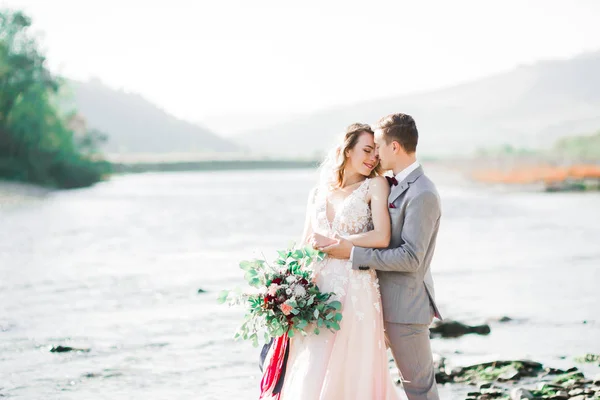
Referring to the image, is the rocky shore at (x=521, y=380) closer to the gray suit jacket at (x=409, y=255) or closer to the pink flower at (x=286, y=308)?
the gray suit jacket at (x=409, y=255)

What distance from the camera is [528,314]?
13195 millimetres

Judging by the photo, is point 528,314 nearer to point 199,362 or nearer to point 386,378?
point 199,362

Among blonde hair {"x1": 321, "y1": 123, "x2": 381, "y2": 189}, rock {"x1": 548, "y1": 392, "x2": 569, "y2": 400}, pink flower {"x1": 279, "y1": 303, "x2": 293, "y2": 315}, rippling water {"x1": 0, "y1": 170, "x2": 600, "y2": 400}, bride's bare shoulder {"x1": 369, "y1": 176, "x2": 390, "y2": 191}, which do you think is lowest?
rippling water {"x1": 0, "y1": 170, "x2": 600, "y2": 400}

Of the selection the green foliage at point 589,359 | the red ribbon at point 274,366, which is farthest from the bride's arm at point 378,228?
the green foliage at point 589,359

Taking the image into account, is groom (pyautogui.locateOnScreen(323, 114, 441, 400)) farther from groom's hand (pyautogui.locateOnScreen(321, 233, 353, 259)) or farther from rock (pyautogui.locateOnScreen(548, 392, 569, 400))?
rock (pyautogui.locateOnScreen(548, 392, 569, 400))

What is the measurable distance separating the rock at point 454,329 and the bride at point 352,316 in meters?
5.64

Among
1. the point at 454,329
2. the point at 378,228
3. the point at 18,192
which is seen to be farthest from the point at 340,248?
the point at 18,192

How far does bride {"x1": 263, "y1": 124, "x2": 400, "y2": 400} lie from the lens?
5.67m

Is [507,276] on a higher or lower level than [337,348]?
lower

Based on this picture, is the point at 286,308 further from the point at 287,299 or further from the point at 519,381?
the point at 519,381

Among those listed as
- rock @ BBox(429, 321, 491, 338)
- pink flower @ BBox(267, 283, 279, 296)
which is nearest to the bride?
pink flower @ BBox(267, 283, 279, 296)

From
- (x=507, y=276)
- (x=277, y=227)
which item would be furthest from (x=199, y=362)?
(x=277, y=227)

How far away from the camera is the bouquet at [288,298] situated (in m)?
A: 5.52

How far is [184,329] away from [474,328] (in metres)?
4.09
